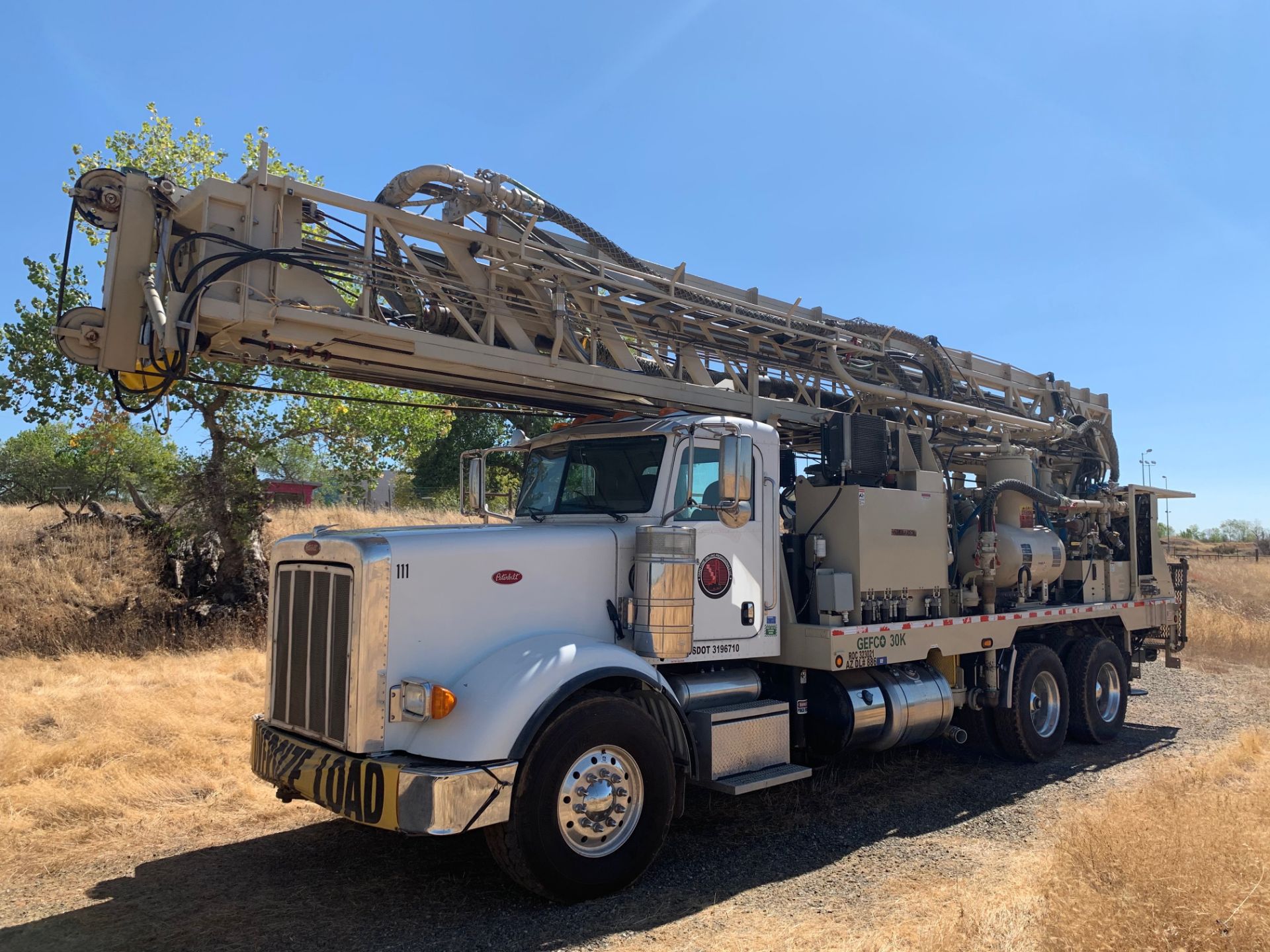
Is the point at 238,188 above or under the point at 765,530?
above

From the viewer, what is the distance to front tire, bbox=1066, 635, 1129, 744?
30.6 feet

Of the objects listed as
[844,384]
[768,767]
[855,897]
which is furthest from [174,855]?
[844,384]

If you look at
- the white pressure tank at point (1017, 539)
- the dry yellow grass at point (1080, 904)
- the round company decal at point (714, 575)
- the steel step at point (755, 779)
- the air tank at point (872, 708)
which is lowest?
the dry yellow grass at point (1080, 904)

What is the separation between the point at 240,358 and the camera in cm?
550

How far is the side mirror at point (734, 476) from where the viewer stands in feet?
18.5

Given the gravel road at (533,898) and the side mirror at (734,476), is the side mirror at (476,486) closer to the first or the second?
the side mirror at (734,476)

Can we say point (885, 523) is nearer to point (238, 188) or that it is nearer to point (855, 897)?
point (855, 897)

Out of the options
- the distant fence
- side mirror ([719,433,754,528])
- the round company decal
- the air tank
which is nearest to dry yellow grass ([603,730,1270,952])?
the air tank

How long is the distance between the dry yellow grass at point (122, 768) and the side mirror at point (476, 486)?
102 inches

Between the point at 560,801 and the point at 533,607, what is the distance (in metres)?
1.10

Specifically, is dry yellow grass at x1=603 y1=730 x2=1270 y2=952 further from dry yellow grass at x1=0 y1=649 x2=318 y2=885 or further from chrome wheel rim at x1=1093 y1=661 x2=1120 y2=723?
chrome wheel rim at x1=1093 y1=661 x2=1120 y2=723

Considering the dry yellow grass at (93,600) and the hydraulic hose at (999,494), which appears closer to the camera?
the hydraulic hose at (999,494)

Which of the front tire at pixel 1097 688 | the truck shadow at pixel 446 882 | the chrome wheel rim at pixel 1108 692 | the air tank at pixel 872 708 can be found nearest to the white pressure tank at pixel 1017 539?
the front tire at pixel 1097 688

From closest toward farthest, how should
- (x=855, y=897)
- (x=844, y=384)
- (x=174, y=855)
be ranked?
(x=855, y=897) → (x=174, y=855) → (x=844, y=384)
